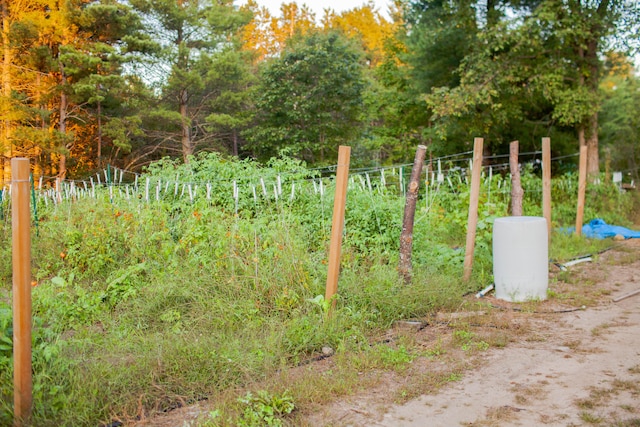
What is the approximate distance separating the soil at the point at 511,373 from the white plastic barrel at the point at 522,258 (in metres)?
0.17

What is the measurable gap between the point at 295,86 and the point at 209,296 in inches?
643

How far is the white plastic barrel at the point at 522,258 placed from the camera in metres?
5.89

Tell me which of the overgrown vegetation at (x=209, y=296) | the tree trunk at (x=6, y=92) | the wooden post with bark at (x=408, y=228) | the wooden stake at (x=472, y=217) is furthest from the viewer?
the tree trunk at (x=6, y=92)

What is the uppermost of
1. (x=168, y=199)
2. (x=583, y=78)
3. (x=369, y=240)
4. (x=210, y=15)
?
(x=210, y=15)

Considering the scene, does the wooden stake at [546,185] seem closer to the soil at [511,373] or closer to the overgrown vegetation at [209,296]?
the overgrown vegetation at [209,296]

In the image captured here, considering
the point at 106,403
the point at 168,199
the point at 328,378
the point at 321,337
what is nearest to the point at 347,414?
the point at 328,378

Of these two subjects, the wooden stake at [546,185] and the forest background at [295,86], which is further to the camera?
the forest background at [295,86]

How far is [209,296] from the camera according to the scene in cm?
482

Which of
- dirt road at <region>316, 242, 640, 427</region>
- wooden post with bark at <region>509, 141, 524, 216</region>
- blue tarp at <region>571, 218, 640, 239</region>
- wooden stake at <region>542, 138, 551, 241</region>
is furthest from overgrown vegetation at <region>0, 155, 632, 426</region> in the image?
blue tarp at <region>571, 218, 640, 239</region>

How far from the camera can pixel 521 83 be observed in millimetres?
16219

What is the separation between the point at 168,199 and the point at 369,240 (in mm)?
3042

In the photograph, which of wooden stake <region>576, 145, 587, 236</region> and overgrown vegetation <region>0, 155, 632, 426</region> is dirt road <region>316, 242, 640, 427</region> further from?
wooden stake <region>576, 145, 587, 236</region>

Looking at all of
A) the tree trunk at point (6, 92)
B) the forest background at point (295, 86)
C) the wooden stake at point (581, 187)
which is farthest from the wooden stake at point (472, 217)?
the tree trunk at point (6, 92)

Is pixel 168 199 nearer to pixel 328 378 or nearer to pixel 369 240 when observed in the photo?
pixel 369 240
